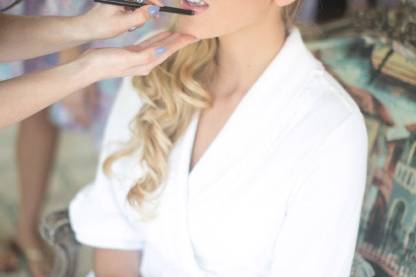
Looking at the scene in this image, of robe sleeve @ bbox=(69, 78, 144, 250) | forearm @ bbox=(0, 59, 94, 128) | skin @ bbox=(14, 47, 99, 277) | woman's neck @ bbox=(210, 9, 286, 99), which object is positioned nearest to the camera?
forearm @ bbox=(0, 59, 94, 128)

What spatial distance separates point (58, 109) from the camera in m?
1.74

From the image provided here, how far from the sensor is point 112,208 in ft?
3.96

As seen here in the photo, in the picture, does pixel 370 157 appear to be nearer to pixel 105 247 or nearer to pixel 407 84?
pixel 407 84

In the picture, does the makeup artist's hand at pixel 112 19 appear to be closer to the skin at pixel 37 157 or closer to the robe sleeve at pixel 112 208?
the robe sleeve at pixel 112 208

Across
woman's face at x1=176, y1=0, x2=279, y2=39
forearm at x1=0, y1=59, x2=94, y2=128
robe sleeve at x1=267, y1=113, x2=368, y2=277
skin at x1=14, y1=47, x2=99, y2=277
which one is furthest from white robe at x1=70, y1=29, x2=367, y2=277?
skin at x1=14, y1=47, x2=99, y2=277

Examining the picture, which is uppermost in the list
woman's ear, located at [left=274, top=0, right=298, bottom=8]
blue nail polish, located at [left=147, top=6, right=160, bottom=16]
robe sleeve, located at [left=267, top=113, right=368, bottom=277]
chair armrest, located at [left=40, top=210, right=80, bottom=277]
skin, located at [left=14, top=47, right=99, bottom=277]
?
blue nail polish, located at [left=147, top=6, right=160, bottom=16]

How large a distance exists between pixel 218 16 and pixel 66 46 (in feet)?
0.79

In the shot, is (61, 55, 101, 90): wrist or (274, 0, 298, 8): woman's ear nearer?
(61, 55, 101, 90): wrist

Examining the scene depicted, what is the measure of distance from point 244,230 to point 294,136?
181 millimetres

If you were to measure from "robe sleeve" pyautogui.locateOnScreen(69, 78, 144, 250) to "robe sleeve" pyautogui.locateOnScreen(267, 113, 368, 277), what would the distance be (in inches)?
14.0

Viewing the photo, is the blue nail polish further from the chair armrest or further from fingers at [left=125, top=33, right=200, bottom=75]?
the chair armrest

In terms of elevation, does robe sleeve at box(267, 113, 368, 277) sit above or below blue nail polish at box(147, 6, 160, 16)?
below

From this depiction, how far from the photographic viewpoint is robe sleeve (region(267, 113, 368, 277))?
938mm

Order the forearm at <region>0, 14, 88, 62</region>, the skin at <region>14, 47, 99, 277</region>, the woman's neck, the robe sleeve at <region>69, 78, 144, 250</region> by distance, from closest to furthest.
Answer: the forearm at <region>0, 14, 88, 62</region> → the woman's neck → the robe sleeve at <region>69, 78, 144, 250</region> → the skin at <region>14, 47, 99, 277</region>
